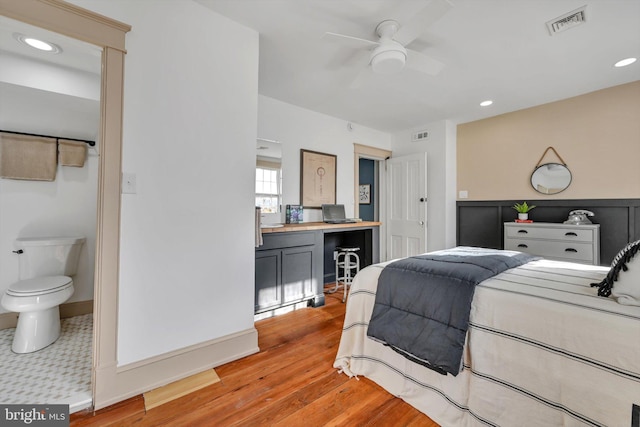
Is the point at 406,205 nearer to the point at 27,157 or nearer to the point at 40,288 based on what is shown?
the point at 40,288

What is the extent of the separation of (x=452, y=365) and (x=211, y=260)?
5.15 feet

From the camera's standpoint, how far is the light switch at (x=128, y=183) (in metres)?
1.57

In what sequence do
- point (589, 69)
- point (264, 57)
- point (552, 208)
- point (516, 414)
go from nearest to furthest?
point (516, 414)
point (264, 57)
point (589, 69)
point (552, 208)

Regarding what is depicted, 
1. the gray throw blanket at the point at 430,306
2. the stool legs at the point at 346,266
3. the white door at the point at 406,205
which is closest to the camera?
the gray throw blanket at the point at 430,306

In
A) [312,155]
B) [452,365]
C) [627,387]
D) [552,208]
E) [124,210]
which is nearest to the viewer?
[627,387]

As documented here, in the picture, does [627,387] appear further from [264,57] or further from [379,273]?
[264,57]

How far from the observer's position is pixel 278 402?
4.93ft

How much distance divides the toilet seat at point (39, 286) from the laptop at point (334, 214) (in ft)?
8.49

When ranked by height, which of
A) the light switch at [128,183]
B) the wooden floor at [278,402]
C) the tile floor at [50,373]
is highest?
the light switch at [128,183]

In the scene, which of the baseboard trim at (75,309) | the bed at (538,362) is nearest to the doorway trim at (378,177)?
the bed at (538,362)

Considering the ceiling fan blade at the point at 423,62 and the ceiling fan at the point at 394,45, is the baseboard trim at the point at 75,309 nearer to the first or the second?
the ceiling fan at the point at 394,45

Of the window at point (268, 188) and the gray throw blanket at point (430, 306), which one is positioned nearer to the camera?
the gray throw blanket at point (430, 306)

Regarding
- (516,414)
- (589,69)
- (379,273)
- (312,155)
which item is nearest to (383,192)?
(312,155)

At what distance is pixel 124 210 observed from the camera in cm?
156
